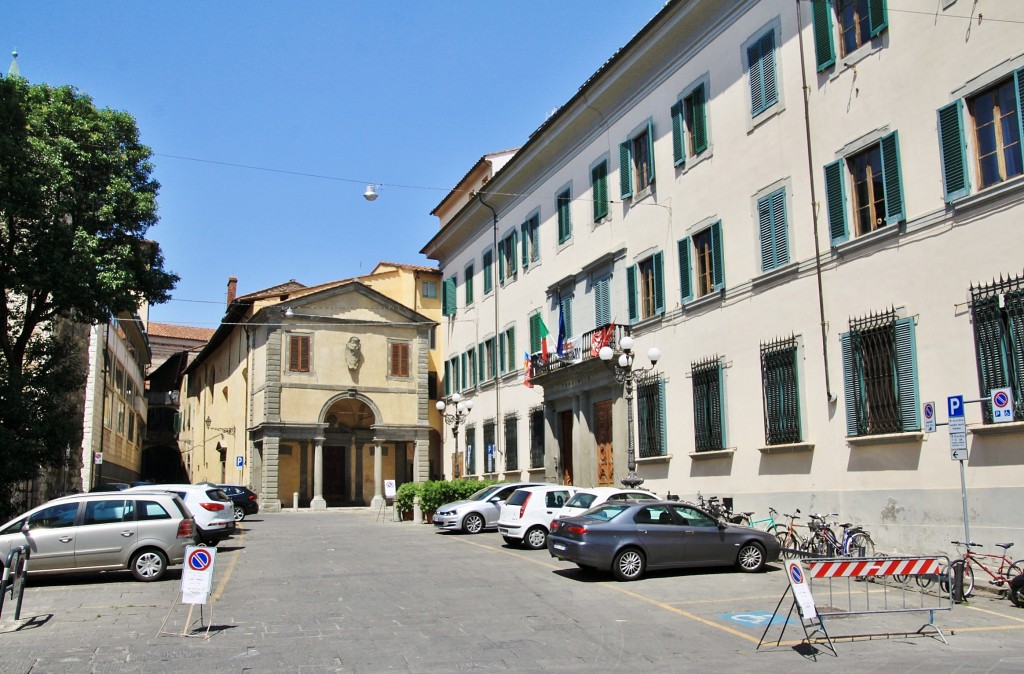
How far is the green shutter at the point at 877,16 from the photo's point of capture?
56.2ft

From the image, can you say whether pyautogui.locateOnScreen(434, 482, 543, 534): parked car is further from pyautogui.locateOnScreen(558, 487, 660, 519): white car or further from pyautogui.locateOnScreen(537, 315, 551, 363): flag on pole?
pyautogui.locateOnScreen(537, 315, 551, 363): flag on pole

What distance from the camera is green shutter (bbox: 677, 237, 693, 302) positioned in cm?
2377

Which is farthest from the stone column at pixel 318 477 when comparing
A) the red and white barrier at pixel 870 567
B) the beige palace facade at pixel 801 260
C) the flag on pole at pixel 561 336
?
the red and white barrier at pixel 870 567

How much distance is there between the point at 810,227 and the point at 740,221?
103 inches

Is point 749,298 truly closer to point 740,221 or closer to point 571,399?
point 740,221

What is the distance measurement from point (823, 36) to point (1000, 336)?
7.53 meters

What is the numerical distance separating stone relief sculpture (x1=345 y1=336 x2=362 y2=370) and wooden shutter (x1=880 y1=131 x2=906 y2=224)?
3461 centimetres

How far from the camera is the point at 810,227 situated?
63.3 ft

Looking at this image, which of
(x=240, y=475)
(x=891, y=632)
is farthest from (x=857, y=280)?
(x=240, y=475)

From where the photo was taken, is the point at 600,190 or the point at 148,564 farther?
the point at 600,190

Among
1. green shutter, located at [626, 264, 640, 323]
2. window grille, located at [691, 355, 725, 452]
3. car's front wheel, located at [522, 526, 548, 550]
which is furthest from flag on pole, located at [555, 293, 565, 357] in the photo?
car's front wheel, located at [522, 526, 548, 550]

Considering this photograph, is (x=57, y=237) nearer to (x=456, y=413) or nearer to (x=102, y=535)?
(x=102, y=535)

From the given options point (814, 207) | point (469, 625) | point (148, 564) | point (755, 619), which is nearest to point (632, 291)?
point (814, 207)

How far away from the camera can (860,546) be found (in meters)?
16.9
